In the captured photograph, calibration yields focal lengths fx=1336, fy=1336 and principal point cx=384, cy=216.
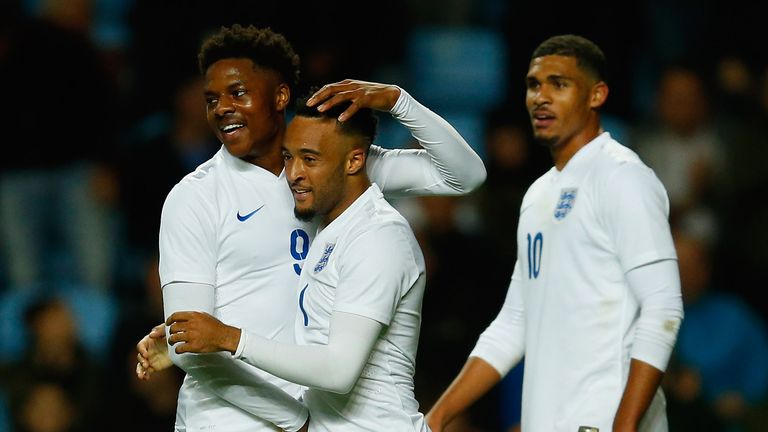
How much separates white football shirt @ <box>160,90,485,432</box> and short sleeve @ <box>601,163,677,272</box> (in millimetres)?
602

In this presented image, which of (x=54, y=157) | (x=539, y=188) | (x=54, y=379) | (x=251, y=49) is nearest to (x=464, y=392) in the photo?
(x=539, y=188)

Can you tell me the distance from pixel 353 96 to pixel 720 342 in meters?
4.32

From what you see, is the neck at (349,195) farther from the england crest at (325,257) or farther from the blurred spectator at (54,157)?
the blurred spectator at (54,157)

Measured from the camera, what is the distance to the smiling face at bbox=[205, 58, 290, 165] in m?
4.26

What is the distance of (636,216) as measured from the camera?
167 inches

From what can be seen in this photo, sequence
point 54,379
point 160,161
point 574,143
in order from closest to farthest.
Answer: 1. point 574,143
2. point 54,379
3. point 160,161

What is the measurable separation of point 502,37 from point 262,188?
6009mm

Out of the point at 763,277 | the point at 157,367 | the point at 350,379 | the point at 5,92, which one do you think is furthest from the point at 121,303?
the point at 350,379

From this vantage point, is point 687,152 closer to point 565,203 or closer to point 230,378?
point 565,203

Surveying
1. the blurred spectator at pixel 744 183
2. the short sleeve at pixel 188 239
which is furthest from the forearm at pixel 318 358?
the blurred spectator at pixel 744 183

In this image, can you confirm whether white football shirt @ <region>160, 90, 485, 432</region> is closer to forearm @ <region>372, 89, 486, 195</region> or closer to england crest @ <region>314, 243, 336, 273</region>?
forearm @ <region>372, 89, 486, 195</region>

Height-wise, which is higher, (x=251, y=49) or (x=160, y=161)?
(x=251, y=49)

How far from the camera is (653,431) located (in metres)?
Answer: 4.40

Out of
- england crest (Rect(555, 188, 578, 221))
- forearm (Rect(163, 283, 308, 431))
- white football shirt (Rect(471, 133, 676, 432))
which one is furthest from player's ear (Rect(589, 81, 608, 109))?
forearm (Rect(163, 283, 308, 431))
